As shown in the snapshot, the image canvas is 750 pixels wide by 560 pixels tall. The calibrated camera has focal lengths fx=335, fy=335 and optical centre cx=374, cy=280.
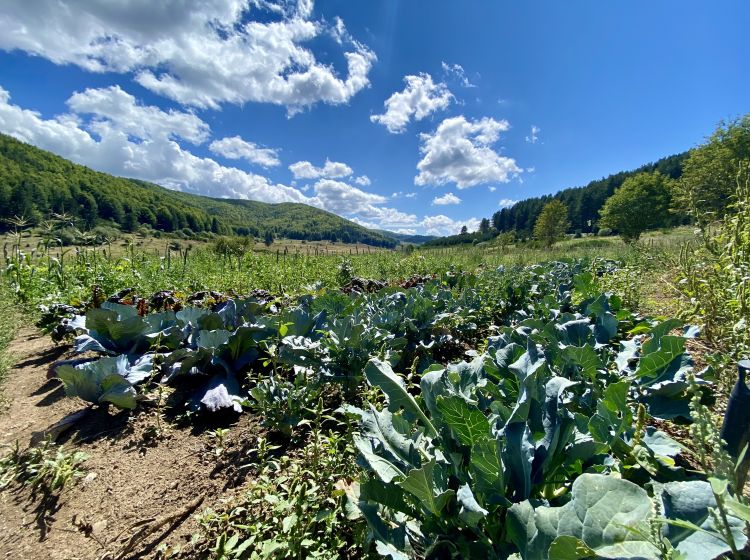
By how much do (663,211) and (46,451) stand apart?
4848cm

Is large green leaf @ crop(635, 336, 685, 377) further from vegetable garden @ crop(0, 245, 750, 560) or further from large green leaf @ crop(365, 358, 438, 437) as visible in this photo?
large green leaf @ crop(365, 358, 438, 437)

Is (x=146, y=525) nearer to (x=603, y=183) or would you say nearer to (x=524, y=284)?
(x=524, y=284)

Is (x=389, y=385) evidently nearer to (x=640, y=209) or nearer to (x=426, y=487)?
(x=426, y=487)

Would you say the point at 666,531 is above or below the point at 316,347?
above

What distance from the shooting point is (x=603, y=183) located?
3260 inches

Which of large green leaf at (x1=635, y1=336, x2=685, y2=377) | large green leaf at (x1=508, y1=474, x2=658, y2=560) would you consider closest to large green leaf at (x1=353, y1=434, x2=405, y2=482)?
large green leaf at (x1=508, y1=474, x2=658, y2=560)

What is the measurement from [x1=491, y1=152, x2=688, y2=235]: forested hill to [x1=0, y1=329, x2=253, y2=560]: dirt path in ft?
244

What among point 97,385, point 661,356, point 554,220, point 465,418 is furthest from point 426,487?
point 554,220

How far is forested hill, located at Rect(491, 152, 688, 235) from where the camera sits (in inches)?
2781

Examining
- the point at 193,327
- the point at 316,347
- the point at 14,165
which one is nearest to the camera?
the point at 316,347

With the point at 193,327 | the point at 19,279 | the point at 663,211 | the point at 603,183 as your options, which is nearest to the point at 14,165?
the point at 19,279

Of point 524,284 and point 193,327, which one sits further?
point 524,284

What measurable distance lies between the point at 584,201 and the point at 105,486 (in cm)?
9676

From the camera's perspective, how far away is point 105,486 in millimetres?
1863
